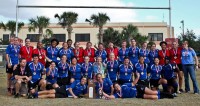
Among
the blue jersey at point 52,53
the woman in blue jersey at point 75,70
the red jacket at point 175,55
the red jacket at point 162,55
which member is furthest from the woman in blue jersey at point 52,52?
the red jacket at point 175,55

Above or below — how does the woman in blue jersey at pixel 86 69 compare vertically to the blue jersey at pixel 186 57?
below

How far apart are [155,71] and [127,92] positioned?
1487mm

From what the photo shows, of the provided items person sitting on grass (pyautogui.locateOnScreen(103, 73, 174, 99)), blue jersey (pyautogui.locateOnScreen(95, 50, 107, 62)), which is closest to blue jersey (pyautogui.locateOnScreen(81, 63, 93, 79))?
blue jersey (pyautogui.locateOnScreen(95, 50, 107, 62))

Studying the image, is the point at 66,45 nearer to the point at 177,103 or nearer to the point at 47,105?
the point at 47,105

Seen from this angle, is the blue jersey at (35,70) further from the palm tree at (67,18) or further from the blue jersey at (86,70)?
the palm tree at (67,18)

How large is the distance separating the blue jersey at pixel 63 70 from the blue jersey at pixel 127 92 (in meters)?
1.88

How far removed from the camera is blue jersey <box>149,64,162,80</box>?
11.6 m

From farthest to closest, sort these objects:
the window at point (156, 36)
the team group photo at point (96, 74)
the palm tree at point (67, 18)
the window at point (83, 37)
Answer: the window at point (156, 36) → the window at point (83, 37) → the palm tree at point (67, 18) → the team group photo at point (96, 74)

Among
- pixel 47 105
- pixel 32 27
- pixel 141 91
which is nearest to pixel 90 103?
pixel 47 105

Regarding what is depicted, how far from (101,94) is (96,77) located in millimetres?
562

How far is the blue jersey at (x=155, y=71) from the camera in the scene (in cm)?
1164

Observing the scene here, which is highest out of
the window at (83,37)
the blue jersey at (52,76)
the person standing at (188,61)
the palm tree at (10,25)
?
the palm tree at (10,25)

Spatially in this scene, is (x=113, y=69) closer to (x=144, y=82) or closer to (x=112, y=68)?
(x=112, y=68)

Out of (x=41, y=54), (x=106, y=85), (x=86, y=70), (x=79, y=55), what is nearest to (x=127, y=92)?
(x=106, y=85)
